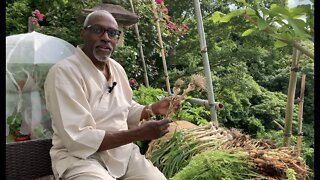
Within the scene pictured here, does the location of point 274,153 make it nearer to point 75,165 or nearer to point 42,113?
point 75,165

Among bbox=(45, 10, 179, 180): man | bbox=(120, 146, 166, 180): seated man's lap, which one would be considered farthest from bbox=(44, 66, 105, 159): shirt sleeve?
bbox=(120, 146, 166, 180): seated man's lap

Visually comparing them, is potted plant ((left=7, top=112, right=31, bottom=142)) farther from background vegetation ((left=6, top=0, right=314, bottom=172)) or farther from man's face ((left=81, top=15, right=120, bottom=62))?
background vegetation ((left=6, top=0, right=314, bottom=172))

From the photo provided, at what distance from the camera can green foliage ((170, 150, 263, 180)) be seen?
2.32 meters

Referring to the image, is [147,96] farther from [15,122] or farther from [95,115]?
[95,115]

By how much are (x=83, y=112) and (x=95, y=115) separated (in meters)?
0.16

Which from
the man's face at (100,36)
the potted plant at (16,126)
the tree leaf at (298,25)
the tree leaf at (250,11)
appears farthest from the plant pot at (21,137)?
the tree leaf at (298,25)

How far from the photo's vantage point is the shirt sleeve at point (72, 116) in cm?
193

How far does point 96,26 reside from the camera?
2152 millimetres

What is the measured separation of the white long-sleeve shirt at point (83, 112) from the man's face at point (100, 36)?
0.06 metres

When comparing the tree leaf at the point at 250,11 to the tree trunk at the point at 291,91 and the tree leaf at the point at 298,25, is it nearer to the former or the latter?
the tree leaf at the point at 298,25

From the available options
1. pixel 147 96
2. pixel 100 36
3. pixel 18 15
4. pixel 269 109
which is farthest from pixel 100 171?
pixel 269 109

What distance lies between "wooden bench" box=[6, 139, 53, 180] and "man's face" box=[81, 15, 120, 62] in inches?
22.2

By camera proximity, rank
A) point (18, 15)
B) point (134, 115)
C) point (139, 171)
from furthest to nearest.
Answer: point (18, 15), point (134, 115), point (139, 171)

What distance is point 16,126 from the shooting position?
248 cm
